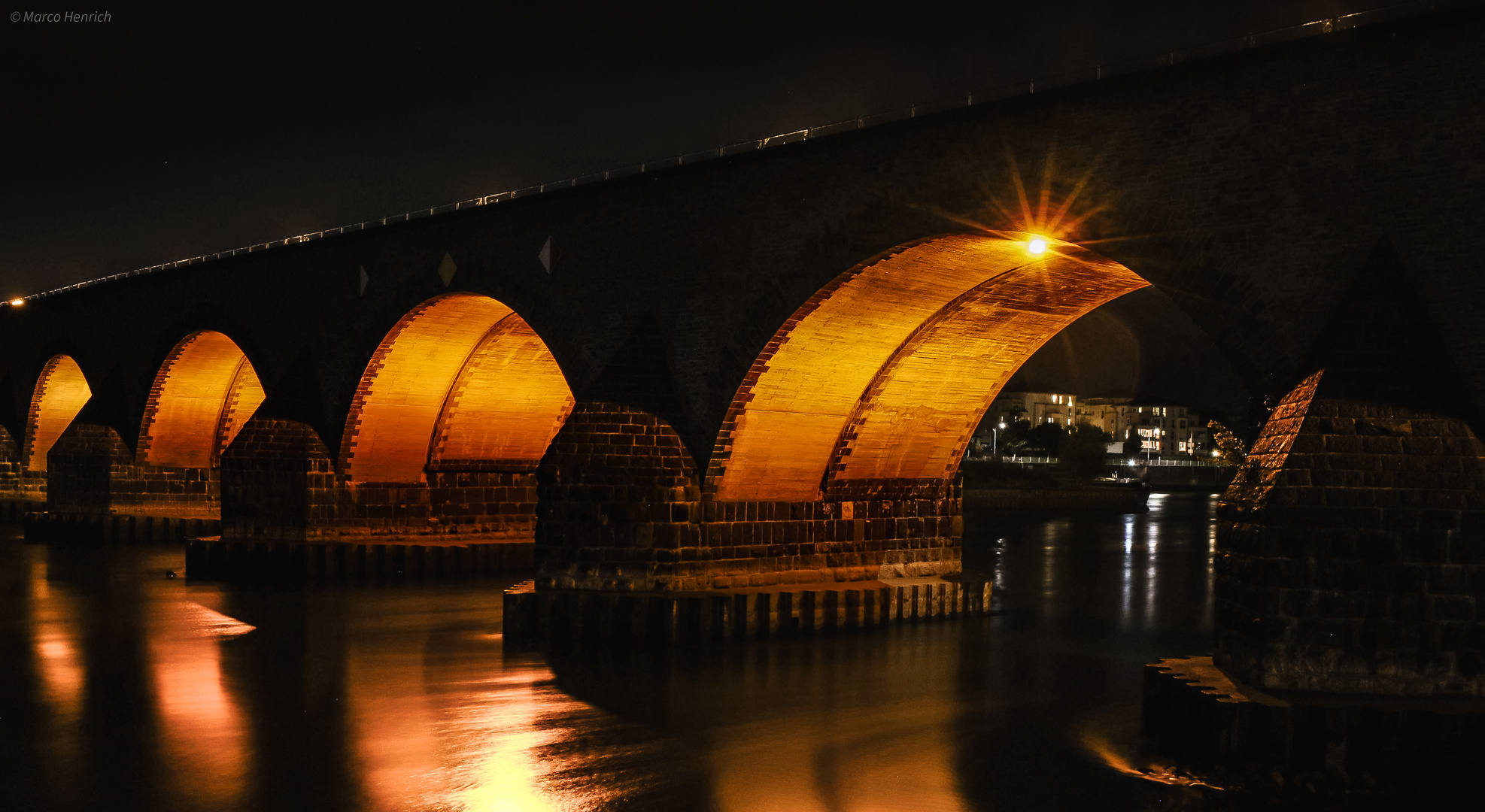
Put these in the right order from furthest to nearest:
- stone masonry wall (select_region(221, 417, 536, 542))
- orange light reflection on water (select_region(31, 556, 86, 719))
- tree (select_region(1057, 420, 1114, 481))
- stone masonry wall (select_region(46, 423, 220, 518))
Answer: tree (select_region(1057, 420, 1114, 481)) < stone masonry wall (select_region(46, 423, 220, 518)) < stone masonry wall (select_region(221, 417, 536, 542)) < orange light reflection on water (select_region(31, 556, 86, 719))

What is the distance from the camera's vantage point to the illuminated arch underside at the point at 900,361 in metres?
12.9

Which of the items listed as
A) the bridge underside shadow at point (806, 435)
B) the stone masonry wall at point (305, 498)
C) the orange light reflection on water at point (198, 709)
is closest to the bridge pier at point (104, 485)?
the stone masonry wall at point (305, 498)

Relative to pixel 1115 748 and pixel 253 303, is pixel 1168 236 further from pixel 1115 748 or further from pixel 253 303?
pixel 253 303

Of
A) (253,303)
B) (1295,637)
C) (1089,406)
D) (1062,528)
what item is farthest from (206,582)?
(1089,406)

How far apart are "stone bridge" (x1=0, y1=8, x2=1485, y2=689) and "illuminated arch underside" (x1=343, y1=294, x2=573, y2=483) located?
0.06 metres

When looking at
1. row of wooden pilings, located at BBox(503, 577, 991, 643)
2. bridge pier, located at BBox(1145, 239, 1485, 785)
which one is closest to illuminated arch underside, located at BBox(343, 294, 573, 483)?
row of wooden pilings, located at BBox(503, 577, 991, 643)

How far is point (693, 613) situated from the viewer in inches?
523

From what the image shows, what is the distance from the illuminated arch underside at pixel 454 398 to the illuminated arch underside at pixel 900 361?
19.0 ft

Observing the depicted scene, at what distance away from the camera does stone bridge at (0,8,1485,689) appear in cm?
908

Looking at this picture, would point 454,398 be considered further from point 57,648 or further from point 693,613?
point 693,613

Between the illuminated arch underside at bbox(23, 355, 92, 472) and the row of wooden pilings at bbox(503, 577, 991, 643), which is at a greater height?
the illuminated arch underside at bbox(23, 355, 92, 472)

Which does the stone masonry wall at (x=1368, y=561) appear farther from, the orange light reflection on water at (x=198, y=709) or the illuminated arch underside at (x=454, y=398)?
the illuminated arch underside at (x=454, y=398)

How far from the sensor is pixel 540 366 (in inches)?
826

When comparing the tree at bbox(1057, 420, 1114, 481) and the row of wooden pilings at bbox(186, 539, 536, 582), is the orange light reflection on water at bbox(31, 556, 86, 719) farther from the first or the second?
the tree at bbox(1057, 420, 1114, 481)
